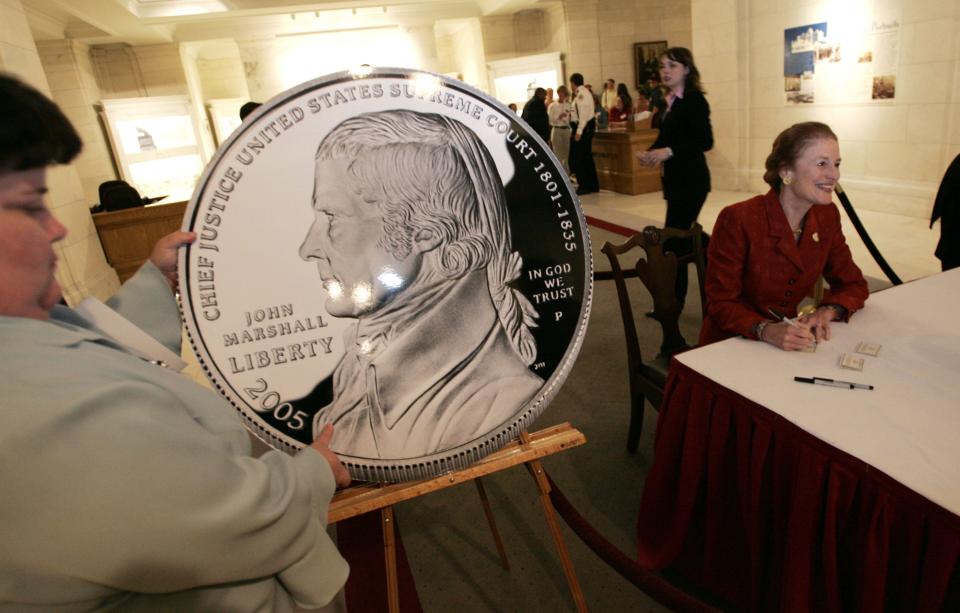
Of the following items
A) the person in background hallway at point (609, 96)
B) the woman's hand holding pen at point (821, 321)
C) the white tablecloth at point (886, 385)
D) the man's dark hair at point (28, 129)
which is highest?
the person in background hallway at point (609, 96)

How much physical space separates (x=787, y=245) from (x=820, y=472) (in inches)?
35.8

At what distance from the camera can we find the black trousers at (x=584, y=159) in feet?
26.9

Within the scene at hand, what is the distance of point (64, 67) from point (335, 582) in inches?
449

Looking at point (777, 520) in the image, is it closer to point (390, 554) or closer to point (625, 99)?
point (390, 554)

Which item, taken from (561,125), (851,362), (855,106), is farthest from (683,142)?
(561,125)

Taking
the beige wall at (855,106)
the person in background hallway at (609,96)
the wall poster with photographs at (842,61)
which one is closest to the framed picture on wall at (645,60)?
the person in background hallway at (609,96)

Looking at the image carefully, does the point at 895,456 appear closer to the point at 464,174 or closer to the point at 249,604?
Answer: the point at 464,174

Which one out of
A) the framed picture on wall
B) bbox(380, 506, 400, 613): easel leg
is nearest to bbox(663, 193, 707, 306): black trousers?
bbox(380, 506, 400, 613): easel leg

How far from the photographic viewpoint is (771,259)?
72.7 inches

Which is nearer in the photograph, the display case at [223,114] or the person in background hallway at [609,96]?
the person in background hallway at [609,96]

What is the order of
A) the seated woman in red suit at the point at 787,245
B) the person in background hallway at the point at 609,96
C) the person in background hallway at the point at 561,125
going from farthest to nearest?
the person in background hallway at the point at 609,96, the person in background hallway at the point at 561,125, the seated woman in red suit at the point at 787,245

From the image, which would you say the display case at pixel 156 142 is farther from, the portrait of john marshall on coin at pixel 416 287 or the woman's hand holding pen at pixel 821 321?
the woman's hand holding pen at pixel 821 321

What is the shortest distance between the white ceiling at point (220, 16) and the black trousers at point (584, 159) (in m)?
4.46

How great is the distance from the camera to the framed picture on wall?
12109mm
